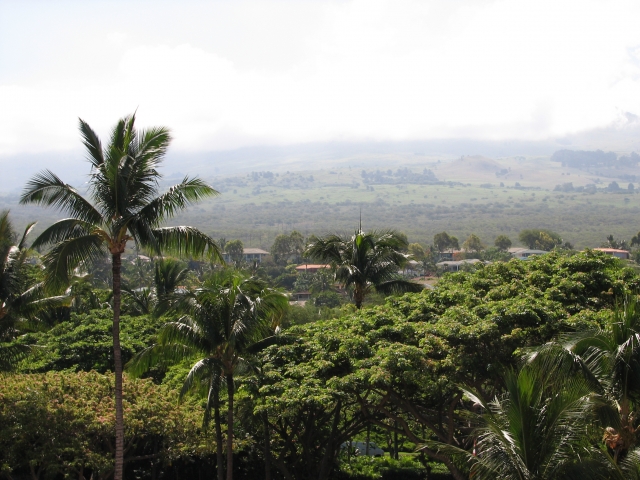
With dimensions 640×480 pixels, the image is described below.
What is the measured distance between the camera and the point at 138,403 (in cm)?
1783

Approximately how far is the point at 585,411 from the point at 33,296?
13.5m

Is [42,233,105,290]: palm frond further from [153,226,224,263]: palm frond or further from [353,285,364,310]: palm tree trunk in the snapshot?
[353,285,364,310]: palm tree trunk

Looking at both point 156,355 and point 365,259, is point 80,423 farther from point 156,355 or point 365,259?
point 365,259

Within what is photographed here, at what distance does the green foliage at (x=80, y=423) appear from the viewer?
1611 centimetres

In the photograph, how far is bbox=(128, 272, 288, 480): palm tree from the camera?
15.6 metres

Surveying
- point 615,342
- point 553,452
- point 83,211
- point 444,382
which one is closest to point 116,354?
point 83,211

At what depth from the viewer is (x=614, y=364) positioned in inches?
428

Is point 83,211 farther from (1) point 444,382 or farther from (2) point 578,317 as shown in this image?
(2) point 578,317

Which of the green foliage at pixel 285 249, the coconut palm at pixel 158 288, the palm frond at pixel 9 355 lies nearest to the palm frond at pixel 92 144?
the palm frond at pixel 9 355

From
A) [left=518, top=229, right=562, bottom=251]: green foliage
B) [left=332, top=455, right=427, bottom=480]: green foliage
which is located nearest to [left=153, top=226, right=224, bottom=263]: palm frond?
[left=332, top=455, right=427, bottom=480]: green foliage

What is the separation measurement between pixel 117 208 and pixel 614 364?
31.8 ft

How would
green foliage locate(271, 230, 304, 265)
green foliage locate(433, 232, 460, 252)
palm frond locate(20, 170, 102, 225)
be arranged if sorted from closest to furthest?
palm frond locate(20, 170, 102, 225), green foliage locate(271, 230, 304, 265), green foliage locate(433, 232, 460, 252)

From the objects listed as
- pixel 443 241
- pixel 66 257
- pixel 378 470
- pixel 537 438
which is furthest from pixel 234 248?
pixel 537 438

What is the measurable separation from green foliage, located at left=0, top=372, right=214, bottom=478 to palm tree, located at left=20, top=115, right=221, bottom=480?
3330 mm
